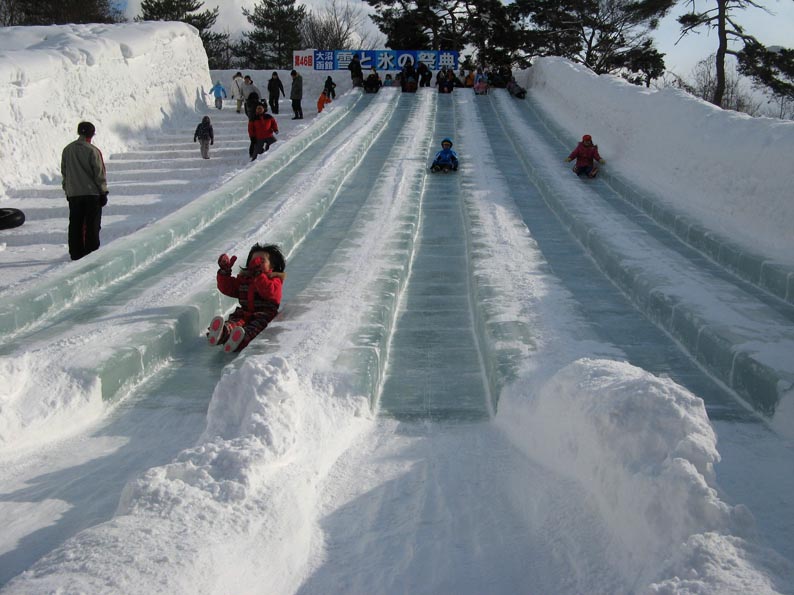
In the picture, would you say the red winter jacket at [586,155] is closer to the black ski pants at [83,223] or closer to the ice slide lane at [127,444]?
the ice slide lane at [127,444]

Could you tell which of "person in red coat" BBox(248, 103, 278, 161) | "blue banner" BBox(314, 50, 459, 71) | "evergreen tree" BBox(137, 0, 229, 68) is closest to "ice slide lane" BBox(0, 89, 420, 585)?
"person in red coat" BBox(248, 103, 278, 161)

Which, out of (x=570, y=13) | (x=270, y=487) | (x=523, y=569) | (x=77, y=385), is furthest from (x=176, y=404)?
(x=570, y=13)

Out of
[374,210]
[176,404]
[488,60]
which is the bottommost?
[176,404]

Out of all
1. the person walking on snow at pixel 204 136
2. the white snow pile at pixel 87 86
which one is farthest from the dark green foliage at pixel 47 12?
the person walking on snow at pixel 204 136

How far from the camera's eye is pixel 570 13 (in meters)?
31.5

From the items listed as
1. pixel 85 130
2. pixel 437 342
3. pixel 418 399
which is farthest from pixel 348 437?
pixel 85 130

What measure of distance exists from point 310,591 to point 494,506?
0.70 m

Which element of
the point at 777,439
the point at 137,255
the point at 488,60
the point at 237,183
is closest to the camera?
the point at 777,439

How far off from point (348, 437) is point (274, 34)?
40388 millimetres

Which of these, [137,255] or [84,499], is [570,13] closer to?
[137,255]

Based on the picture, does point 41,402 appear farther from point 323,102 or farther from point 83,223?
point 323,102

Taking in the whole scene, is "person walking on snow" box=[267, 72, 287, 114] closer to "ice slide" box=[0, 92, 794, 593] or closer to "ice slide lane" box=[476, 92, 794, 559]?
"ice slide lane" box=[476, 92, 794, 559]

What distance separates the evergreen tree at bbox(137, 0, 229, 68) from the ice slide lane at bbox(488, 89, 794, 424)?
29417 millimetres

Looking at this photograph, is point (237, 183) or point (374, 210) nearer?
point (374, 210)
